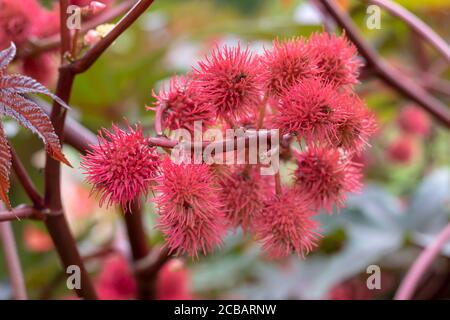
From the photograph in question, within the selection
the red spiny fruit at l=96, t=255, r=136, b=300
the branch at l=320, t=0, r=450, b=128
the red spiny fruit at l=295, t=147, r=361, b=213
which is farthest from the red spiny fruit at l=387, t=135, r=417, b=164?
the red spiny fruit at l=295, t=147, r=361, b=213

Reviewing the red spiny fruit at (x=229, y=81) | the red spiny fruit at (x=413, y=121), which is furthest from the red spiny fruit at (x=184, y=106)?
the red spiny fruit at (x=413, y=121)

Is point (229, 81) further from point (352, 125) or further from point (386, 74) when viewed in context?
point (386, 74)

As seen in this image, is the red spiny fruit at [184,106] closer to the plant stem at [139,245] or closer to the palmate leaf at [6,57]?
the palmate leaf at [6,57]

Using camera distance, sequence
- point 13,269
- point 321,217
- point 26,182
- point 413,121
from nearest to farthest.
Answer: point 26,182 → point 13,269 → point 321,217 → point 413,121

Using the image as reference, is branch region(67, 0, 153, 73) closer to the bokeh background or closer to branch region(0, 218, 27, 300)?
branch region(0, 218, 27, 300)

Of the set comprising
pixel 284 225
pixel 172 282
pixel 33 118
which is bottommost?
pixel 172 282

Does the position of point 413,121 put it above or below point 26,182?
above

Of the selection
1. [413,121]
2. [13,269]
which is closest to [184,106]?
[13,269]
